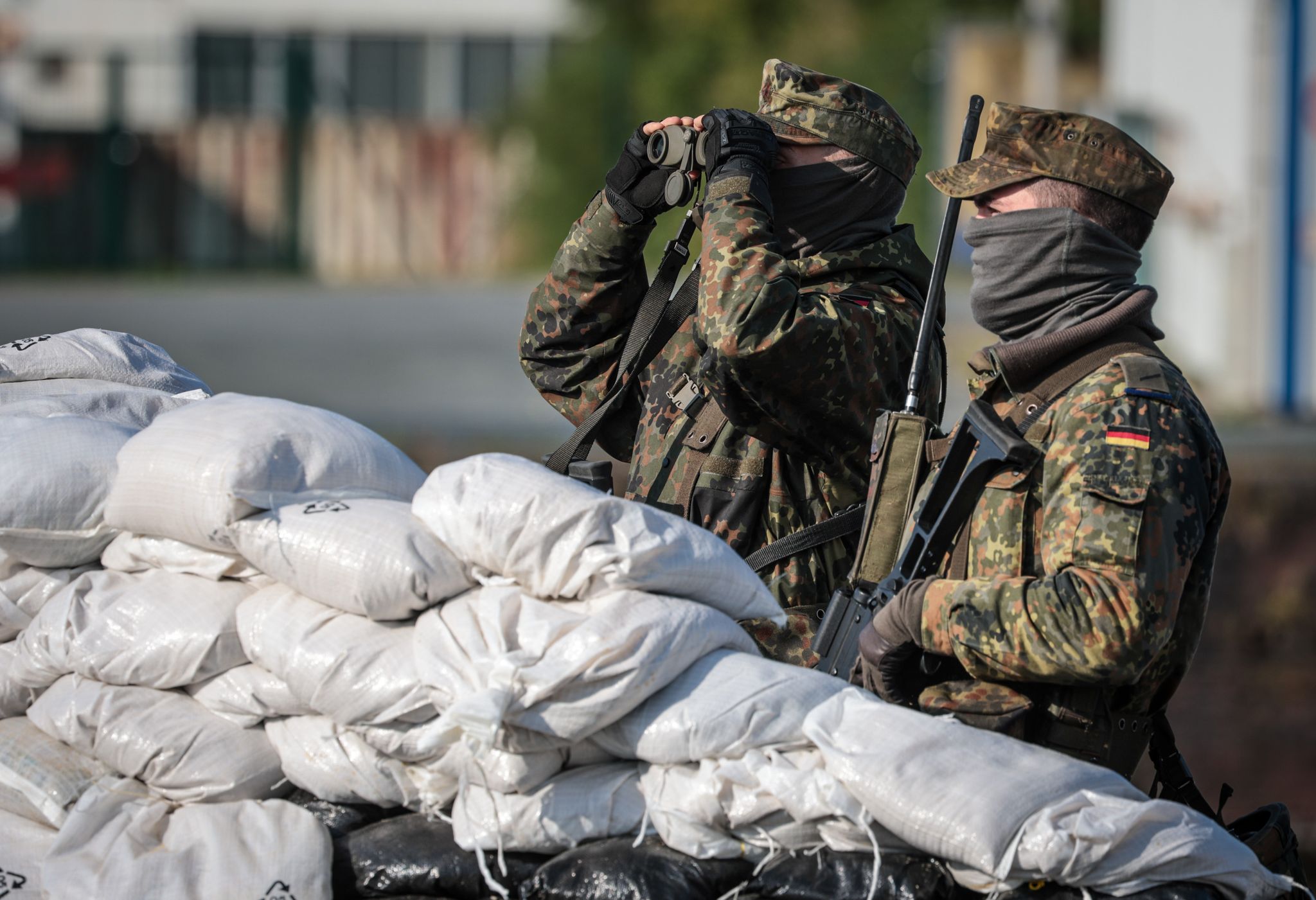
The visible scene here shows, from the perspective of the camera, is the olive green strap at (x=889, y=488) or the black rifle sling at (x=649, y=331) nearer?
the olive green strap at (x=889, y=488)

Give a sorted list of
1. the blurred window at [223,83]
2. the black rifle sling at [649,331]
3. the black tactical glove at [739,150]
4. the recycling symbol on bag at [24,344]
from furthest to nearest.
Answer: the blurred window at [223,83] → the black rifle sling at [649,331] → the recycling symbol on bag at [24,344] → the black tactical glove at [739,150]

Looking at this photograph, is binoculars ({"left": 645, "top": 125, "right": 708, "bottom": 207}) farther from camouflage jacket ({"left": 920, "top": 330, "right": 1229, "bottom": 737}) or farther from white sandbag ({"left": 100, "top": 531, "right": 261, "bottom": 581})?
white sandbag ({"left": 100, "top": 531, "right": 261, "bottom": 581})

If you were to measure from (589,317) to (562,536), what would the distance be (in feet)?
4.10

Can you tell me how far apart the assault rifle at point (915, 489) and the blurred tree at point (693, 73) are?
11.5m

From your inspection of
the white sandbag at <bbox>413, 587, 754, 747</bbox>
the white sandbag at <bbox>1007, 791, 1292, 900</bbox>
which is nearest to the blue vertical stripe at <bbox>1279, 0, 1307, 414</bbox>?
the white sandbag at <bbox>1007, 791, 1292, 900</bbox>

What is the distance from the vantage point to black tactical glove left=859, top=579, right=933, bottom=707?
253 cm

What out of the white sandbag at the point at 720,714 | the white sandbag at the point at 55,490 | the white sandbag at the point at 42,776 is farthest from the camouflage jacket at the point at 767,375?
the white sandbag at the point at 42,776

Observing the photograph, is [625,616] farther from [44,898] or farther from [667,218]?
[667,218]

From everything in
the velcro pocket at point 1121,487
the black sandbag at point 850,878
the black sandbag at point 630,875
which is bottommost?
the black sandbag at point 630,875

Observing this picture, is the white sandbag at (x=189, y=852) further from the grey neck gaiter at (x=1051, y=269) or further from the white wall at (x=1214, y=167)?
the white wall at (x=1214, y=167)

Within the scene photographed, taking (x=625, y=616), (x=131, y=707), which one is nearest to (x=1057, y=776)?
(x=625, y=616)

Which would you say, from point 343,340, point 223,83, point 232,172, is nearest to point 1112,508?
point 343,340

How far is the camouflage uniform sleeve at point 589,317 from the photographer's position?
3.51 m

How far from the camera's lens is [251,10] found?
23.6 meters
